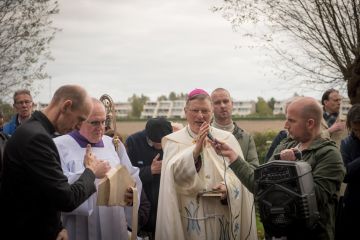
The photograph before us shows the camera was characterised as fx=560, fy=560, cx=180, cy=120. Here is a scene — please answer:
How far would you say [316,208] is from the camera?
4066 mm

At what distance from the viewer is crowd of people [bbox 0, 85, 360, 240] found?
3.97 metres

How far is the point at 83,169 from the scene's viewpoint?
523 cm

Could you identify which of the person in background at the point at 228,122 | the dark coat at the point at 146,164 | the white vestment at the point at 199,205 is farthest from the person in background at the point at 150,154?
the white vestment at the point at 199,205

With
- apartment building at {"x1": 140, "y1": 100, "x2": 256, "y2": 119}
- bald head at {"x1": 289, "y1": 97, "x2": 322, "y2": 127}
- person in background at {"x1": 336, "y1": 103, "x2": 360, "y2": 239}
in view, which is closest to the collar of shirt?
bald head at {"x1": 289, "y1": 97, "x2": 322, "y2": 127}

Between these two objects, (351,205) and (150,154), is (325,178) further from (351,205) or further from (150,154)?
(150,154)

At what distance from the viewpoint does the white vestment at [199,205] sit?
571 centimetres

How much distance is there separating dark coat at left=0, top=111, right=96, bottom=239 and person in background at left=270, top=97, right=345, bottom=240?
5.70 ft

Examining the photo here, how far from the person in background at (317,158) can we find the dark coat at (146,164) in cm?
242

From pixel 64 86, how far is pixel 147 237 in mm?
2965

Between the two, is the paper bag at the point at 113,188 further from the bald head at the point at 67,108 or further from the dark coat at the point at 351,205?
the dark coat at the point at 351,205

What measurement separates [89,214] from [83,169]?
43cm

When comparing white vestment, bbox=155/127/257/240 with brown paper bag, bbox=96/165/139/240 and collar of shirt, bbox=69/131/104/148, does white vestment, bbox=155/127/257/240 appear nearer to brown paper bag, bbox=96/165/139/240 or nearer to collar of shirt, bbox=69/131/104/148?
brown paper bag, bbox=96/165/139/240

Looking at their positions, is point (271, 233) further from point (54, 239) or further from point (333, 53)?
point (333, 53)

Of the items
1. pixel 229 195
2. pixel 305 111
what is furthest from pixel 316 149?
pixel 229 195
